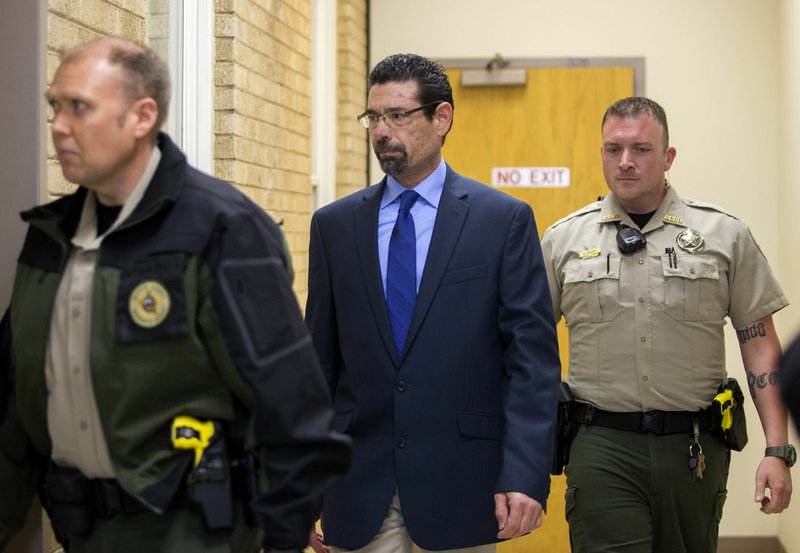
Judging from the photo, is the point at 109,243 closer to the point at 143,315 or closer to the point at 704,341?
the point at 143,315

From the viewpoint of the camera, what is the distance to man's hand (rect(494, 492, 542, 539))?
2.81 meters

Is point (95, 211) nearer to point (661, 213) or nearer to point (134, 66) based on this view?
point (134, 66)

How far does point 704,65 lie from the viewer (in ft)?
20.7

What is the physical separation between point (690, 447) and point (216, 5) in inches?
88.9

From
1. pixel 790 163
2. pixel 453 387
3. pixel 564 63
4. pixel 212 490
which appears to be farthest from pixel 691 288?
pixel 564 63

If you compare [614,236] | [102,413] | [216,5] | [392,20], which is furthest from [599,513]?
[392,20]

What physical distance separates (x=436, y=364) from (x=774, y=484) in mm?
1277

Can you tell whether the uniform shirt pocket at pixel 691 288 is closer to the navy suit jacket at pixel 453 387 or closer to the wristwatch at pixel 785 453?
the wristwatch at pixel 785 453

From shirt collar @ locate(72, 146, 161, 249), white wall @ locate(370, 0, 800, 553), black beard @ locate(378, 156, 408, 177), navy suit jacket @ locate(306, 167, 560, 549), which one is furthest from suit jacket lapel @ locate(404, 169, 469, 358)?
white wall @ locate(370, 0, 800, 553)

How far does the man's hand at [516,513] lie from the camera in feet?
9.21

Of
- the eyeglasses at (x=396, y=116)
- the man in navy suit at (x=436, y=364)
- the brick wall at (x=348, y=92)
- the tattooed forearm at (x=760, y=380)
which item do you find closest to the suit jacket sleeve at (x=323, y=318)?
the man in navy suit at (x=436, y=364)

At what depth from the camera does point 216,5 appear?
412 centimetres

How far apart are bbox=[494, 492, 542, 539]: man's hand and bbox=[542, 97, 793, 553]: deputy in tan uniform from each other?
743 mm

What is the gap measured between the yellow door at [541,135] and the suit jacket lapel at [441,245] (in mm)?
3330
